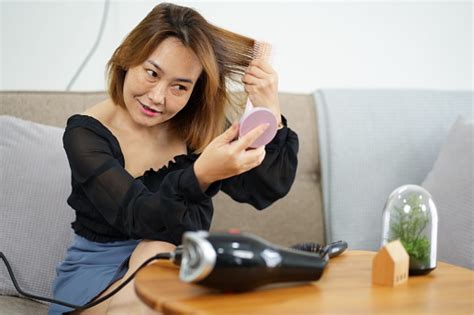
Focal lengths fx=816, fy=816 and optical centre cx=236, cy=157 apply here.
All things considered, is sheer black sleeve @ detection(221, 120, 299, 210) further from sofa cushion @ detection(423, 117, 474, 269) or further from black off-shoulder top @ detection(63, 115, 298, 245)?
sofa cushion @ detection(423, 117, 474, 269)

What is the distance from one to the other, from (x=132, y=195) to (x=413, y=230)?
47cm

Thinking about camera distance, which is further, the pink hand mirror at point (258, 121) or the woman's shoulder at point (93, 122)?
the woman's shoulder at point (93, 122)

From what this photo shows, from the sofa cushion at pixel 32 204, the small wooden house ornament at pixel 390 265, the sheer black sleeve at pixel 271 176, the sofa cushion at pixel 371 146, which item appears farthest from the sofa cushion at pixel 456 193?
the sofa cushion at pixel 32 204

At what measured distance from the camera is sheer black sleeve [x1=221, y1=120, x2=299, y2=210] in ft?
5.07

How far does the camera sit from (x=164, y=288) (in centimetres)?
104

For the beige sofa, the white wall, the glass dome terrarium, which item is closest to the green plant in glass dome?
the glass dome terrarium

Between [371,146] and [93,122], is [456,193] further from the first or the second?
[93,122]

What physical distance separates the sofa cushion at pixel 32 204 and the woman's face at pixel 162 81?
13.6 inches

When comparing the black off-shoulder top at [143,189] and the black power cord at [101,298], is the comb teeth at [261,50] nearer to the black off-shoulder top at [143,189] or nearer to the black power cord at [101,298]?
the black off-shoulder top at [143,189]

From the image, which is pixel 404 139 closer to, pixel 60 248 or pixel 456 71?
pixel 456 71

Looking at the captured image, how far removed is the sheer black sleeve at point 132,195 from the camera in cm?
132

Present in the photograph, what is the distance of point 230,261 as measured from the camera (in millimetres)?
971

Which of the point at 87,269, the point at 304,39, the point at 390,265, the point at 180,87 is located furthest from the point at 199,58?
the point at 304,39

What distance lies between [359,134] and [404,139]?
12cm
